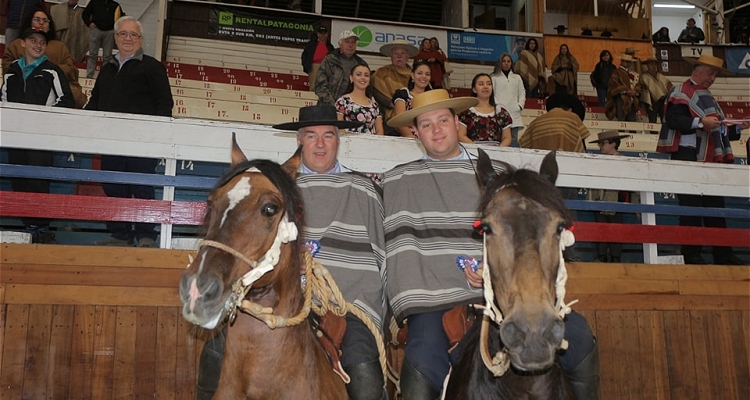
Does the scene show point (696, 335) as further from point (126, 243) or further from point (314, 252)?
point (126, 243)

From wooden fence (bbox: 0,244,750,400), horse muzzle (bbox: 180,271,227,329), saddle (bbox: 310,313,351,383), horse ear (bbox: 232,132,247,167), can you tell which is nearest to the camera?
horse muzzle (bbox: 180,271,227,329)

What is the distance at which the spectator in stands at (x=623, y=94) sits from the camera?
13.9 m

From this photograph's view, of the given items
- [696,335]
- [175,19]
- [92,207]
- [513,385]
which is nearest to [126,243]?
[92,207]

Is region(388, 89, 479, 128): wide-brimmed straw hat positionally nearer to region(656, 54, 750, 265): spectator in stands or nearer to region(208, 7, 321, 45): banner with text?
region(656, 54, 750, 265): spectator in stands

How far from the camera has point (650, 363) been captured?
5.19m

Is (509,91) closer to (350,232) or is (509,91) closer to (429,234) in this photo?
(429,234)

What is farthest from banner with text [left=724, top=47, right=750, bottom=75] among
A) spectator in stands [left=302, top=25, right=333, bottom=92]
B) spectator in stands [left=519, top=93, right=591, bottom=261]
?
spectator in stands [left=519, top=93, right=591, bottom=261]

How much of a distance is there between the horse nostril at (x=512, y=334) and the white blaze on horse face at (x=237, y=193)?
110 cm

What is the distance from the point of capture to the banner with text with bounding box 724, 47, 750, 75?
1984cm

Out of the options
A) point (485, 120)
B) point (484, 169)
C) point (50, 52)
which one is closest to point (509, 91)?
point (485, 120)

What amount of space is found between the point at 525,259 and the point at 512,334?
28 centimetres

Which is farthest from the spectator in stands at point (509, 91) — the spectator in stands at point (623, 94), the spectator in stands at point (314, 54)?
the spectator in stands at point (623, 94)

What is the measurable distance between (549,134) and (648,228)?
72.7 inches

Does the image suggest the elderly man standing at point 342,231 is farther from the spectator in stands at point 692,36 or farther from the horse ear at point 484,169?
the spectator in stands at point 692,36
